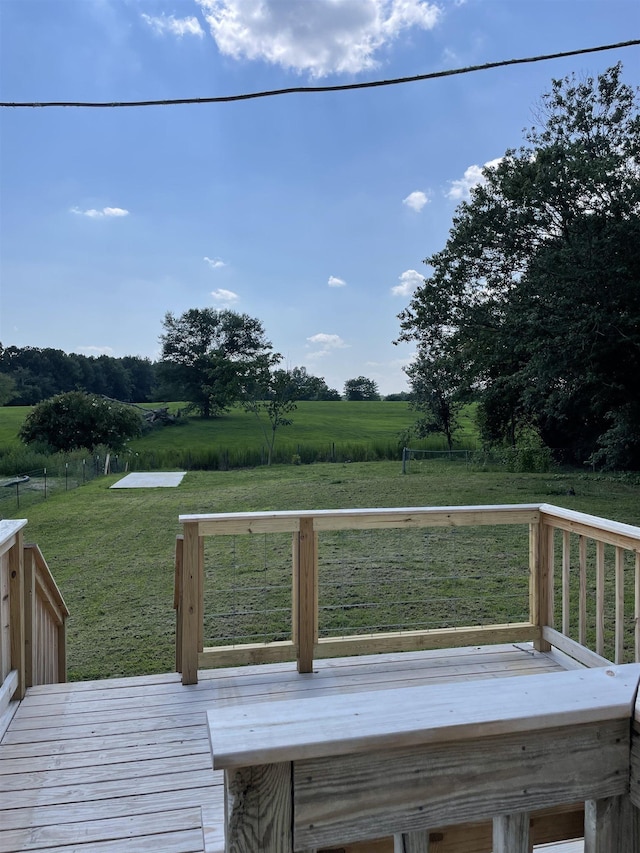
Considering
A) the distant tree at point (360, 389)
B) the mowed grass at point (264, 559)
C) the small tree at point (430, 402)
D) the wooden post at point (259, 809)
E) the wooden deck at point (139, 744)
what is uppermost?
the distant tree at point (360, 389)

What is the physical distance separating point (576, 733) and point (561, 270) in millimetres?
12050

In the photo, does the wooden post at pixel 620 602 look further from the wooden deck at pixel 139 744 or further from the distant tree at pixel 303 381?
the distant tree at pixel 303 381

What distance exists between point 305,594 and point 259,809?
279 centimetres

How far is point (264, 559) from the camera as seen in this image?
682cm

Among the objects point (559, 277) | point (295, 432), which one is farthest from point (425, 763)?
point (295, 432)

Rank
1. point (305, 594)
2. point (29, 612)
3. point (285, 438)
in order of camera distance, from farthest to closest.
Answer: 1. point (285, 438)
2. point (305, 594)
3. point (29, 612)

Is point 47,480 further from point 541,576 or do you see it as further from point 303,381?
point 541,576

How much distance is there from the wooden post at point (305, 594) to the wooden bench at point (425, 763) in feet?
8.70

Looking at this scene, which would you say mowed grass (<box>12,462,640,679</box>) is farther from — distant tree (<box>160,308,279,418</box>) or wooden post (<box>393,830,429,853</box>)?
distant tree (<box>160,308,279,418</box>)

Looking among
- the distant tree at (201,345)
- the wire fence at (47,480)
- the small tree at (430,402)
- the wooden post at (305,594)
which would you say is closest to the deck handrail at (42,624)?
the wooden post at (305,594)

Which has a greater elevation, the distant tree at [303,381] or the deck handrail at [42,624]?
the distant tree at [303,381]

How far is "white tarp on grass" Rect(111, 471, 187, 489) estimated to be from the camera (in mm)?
13573

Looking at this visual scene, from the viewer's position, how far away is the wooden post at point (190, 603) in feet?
10.5

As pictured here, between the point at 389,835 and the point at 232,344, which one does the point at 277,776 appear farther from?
the point at 232,344
